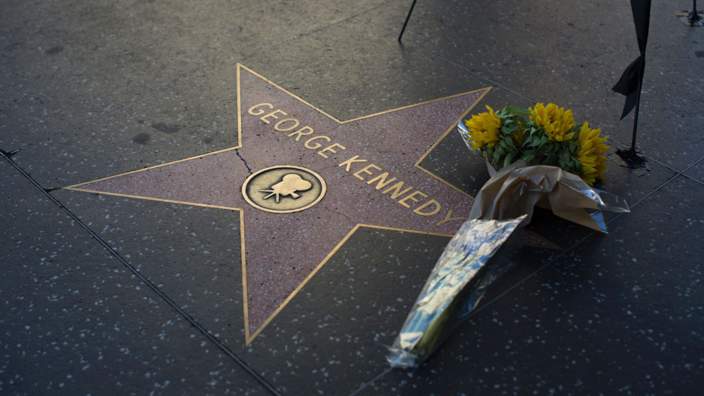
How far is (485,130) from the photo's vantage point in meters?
→ 2.67

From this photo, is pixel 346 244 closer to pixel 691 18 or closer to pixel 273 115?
pixel 273 115

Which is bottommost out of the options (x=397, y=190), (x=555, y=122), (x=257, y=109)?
(x=257, y=109)

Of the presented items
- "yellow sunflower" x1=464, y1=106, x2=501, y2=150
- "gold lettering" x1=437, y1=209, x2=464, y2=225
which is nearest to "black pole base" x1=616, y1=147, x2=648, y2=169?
"yellow sunflower" x1=464, y1=106, x2=501, y2=150

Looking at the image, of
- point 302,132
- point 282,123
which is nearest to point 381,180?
point 302,132

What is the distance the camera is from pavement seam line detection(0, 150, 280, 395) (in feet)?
6.75

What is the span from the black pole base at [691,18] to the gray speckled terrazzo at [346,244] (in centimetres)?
6

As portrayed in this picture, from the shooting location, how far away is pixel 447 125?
315 cm

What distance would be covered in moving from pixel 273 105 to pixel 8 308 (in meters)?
1.42

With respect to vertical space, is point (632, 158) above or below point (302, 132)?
above

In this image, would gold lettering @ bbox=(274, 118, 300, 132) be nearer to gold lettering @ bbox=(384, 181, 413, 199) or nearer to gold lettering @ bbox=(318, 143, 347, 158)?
gold lettering @ bbox=(318, 143, 347, 158)

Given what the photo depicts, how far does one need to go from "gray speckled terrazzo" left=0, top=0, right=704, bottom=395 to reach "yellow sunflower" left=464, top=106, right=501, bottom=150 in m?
0.19

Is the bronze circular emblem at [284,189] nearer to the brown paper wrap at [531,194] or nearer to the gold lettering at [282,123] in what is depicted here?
the gold lettering at [282,123]

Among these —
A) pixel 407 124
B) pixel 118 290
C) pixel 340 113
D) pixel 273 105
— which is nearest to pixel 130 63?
pixel 273 105

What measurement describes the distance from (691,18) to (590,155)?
6.52ft
